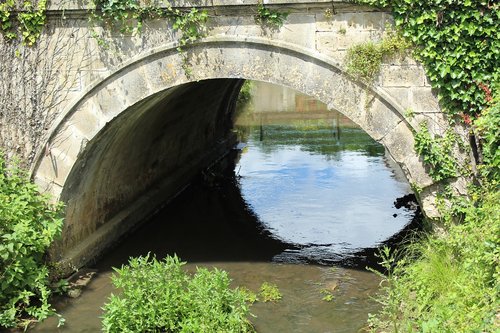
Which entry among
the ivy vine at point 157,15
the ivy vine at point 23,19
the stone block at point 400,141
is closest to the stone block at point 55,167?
the ivy vine at point 23,19

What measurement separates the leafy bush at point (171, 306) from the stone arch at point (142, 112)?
206 cm

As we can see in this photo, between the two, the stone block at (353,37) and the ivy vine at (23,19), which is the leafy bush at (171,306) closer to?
the stone block at (353,37)

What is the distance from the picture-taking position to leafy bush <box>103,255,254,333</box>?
6.64 metres

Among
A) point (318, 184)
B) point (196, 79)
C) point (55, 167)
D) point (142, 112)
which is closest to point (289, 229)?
point (318, 184)

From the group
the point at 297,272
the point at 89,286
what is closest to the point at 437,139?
the point at 297,272

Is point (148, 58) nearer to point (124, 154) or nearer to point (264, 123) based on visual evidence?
point (124, 154)

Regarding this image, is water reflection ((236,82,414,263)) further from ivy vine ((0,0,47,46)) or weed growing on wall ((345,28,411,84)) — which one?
ivy vine ((0,0,47,46))

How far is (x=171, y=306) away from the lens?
22.1 ft

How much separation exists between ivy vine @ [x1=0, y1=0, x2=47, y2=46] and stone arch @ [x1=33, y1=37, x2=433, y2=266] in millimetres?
933

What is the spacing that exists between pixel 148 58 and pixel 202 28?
0.72 meters

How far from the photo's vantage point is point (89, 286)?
341 inches

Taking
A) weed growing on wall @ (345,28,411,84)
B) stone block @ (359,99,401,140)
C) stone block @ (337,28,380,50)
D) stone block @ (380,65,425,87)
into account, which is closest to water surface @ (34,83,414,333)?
stone block @ (359,99,401,140)

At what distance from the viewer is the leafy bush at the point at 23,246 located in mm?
7500

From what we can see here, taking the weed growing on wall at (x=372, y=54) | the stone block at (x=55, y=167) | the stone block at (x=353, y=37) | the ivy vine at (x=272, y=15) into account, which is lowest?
the stone block at (x=55, y=167)
